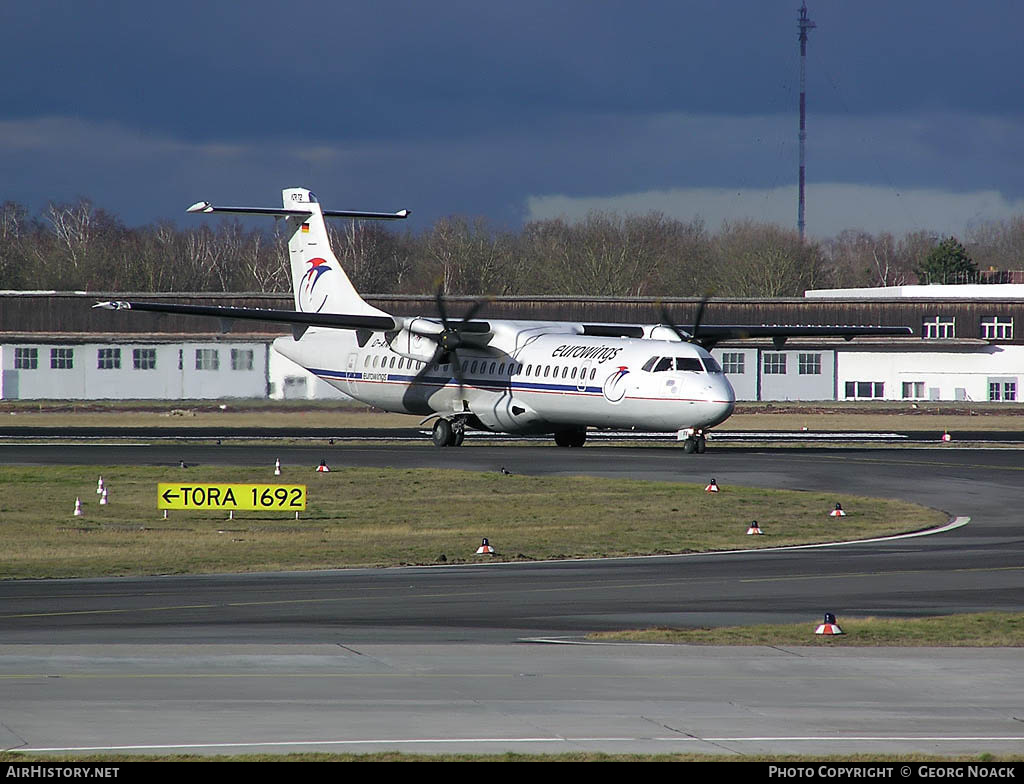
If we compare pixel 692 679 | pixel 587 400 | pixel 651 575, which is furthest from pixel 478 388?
pixel 692 679

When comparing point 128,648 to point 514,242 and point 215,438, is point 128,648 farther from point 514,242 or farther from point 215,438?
point 514,242

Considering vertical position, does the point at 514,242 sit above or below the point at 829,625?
above

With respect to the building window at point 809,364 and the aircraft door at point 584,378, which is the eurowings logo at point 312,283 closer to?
the aircraft door at point 584,378

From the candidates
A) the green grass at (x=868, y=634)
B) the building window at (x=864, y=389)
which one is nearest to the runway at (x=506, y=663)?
the green grass at (x=868, y=634)

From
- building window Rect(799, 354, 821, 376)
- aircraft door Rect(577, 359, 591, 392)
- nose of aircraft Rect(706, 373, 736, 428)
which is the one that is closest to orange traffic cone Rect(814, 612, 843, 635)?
nose of aircraft Rect(706, 373, 736, 428)

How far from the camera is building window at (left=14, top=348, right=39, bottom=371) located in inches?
2995

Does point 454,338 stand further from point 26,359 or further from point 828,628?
point 26,359

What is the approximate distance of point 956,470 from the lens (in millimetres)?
37719

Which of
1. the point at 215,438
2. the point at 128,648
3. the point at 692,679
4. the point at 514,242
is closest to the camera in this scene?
the point at 692,679

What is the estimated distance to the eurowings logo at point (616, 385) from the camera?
4072 centimetres

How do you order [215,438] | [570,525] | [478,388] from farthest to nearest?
[215,438] → [478,388] → [570,525]

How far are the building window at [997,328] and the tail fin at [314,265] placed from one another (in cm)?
5002

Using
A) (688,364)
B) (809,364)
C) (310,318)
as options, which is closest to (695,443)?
(688,364)

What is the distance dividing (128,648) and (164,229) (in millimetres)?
145608
